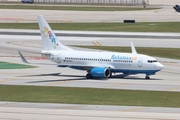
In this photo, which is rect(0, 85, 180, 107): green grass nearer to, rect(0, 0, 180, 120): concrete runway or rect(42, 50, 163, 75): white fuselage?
rect(0, 0, 180, 120): concrete runway

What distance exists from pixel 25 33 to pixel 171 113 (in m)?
73.2

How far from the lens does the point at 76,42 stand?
332 ft

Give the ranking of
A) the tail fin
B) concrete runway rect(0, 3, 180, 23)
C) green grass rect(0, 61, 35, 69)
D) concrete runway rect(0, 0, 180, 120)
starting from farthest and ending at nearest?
concrete runway rect(0, 3, 180, 23), green grass rect(0, 61, 35, 69), the tail fin, concrete runway rect(0, 0, 180, 120)

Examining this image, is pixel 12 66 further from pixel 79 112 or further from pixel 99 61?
pixel 79 112

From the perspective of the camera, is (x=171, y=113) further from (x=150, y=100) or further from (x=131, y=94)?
(x=131, y=94)

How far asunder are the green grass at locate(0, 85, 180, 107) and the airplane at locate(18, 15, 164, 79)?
8211mm

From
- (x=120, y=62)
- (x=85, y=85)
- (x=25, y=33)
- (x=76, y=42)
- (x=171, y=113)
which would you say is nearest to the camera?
(x=171, y=113)

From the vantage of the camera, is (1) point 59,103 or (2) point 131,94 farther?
(2) point 131,94

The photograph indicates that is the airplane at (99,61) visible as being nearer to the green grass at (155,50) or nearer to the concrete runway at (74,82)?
the concrete runway at (74,82)

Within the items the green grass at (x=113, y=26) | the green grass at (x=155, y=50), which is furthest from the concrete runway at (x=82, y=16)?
Answer: the green grass at (x=155, y=50)

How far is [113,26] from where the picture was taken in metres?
129

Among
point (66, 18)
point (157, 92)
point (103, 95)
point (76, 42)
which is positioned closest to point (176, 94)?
point (157, 92)

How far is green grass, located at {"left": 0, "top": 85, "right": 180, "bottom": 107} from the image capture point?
161 feet

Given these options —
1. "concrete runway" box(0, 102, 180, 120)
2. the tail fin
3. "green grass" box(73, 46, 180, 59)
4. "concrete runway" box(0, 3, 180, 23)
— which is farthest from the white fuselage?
"concrete runway" box(0, 3, 180, 23)
